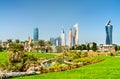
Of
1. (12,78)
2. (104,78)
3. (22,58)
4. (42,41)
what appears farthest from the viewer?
(42,41)

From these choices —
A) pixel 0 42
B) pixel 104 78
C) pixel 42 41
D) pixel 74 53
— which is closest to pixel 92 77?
pixel 104 78

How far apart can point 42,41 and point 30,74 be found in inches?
5743

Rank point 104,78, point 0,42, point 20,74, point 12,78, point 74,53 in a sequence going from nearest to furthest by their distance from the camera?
point 104,78, point 12,78, point 20,74, point 74,53, point 0,42

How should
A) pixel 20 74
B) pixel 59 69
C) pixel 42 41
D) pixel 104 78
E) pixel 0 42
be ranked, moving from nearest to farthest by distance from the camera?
pixel 104 78, pixel 20 74, pixel 59 69, pixel 42 41, pixel 0 42

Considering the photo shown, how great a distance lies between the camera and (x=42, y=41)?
168 meters

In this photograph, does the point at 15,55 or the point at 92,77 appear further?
the point at 15,55

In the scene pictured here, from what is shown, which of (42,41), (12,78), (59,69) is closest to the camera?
(12,78)

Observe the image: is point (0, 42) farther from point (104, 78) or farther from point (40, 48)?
point (104, 78)

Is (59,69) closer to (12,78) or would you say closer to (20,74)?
(20,74)

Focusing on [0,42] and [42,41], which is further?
A: [0,42]

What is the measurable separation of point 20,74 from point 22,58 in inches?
854

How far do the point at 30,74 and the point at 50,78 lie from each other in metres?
3.81

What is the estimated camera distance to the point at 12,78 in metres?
19.7

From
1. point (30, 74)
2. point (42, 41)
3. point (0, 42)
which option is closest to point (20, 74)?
point (30, 74)
